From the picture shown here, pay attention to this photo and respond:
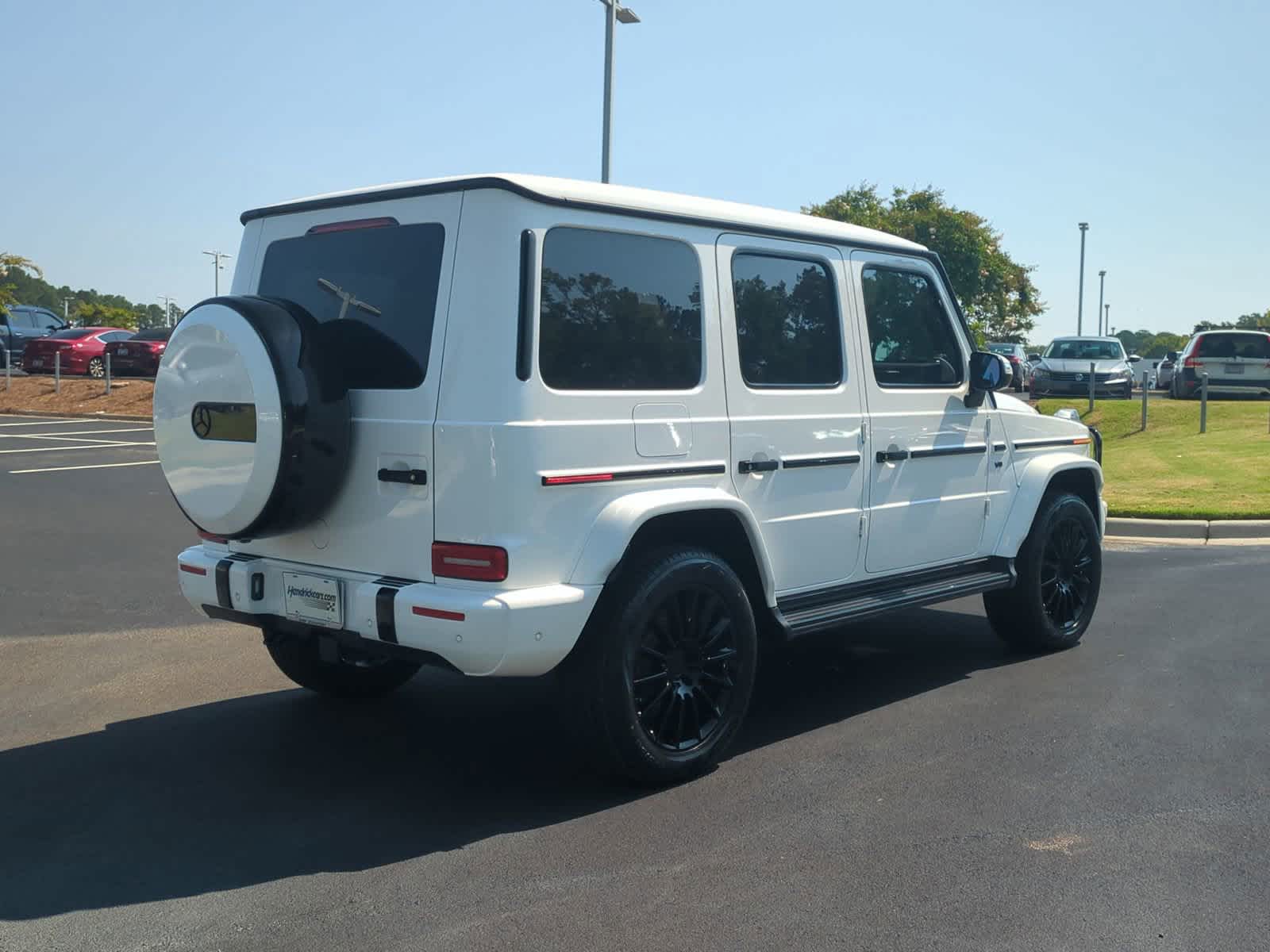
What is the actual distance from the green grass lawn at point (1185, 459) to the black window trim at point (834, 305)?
7105mm

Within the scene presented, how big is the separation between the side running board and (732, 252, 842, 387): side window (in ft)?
3.01

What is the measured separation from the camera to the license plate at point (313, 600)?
176 inches

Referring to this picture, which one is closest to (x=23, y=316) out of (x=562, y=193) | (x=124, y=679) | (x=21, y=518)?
(x=21, y=518)

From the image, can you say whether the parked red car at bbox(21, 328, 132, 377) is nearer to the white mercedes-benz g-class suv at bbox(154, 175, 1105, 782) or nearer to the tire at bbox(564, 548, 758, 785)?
the white mercedes-benz g-class suv at bbox(154, 175, 1105, 782)

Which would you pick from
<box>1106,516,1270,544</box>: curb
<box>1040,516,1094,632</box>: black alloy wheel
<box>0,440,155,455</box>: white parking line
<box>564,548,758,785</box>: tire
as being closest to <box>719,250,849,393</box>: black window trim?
<box>564,548,758,785</box>: tire

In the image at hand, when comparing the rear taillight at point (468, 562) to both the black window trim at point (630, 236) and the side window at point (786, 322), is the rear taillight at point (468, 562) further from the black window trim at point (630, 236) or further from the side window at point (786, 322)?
the side window at point (786, 322)

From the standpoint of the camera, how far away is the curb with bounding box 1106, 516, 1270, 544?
35.9ft

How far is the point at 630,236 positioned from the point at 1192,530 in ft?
27.1

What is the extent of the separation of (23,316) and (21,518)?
92.0 feet

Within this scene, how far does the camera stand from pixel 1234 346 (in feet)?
76.8

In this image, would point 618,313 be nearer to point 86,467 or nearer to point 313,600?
point 313,600

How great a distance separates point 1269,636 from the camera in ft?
23.4

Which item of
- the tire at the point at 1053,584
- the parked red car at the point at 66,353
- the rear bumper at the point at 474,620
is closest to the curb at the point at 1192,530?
the tire at the point at 1053,584

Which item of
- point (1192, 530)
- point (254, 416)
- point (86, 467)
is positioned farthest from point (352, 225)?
point (86, 467)
